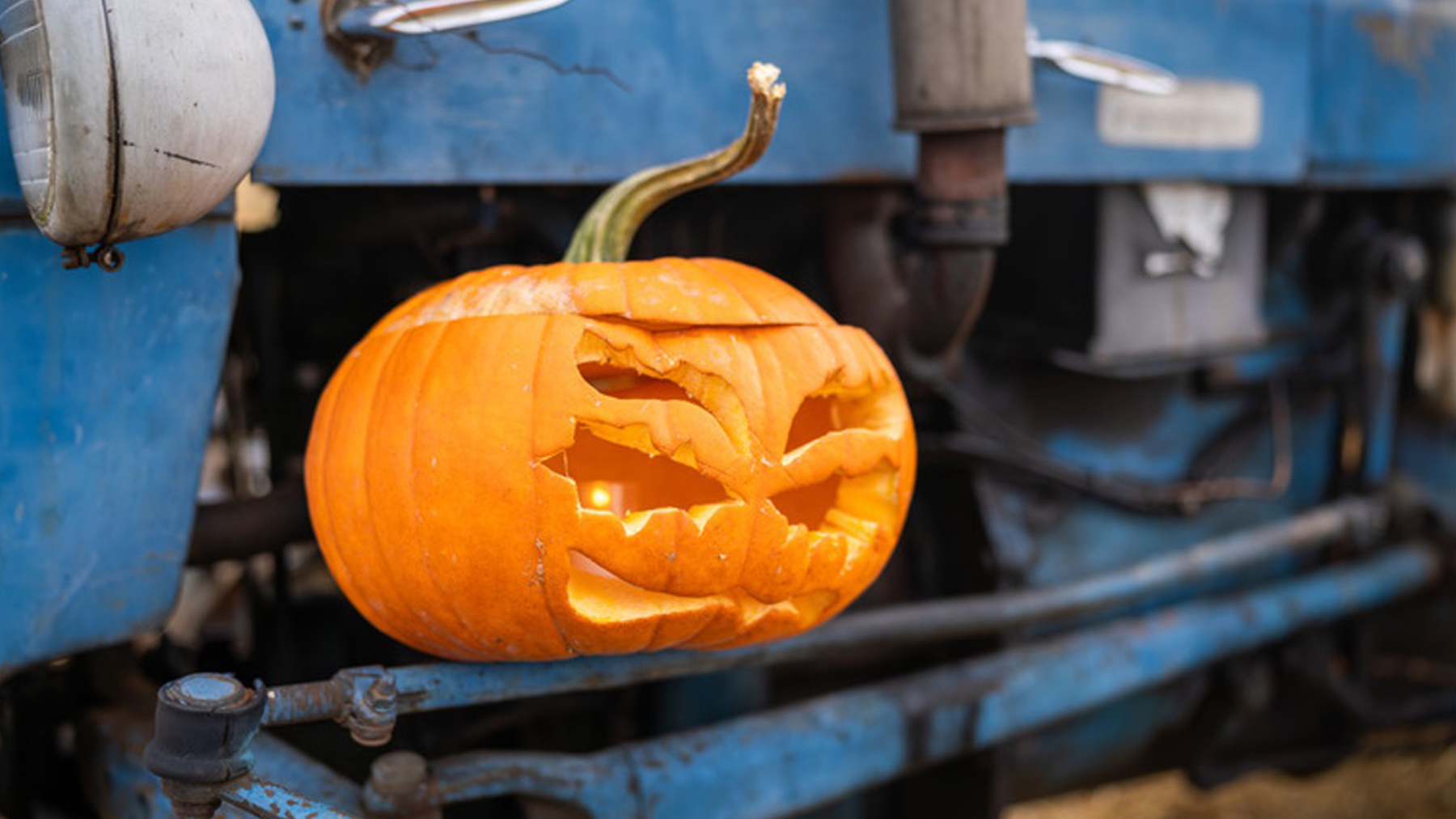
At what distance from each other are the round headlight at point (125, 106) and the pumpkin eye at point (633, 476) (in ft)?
1.80

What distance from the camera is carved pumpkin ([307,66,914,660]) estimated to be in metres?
1.45

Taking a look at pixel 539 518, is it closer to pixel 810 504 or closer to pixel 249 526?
pixel 810 504

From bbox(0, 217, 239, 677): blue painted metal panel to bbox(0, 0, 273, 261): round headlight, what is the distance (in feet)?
0.38

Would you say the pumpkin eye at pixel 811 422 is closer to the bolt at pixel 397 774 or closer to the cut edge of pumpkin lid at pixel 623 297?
the cut edge of pumpkin lid at pixel 623 297

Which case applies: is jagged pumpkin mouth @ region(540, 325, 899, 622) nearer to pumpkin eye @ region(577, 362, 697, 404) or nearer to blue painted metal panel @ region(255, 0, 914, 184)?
pumpkin eye @ region(577, 362, 697, 404)

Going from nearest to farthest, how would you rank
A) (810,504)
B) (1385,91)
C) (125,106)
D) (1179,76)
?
(125,106) < (810,504) < (1179,76) < (1385,91)

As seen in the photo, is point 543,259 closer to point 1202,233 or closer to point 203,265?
point 203,265

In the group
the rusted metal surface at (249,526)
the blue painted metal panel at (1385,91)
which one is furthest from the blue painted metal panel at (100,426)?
the blue painted metal panel at (1385,91)

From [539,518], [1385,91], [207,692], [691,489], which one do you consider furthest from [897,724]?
[1385,91]

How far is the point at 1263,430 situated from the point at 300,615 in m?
2.08

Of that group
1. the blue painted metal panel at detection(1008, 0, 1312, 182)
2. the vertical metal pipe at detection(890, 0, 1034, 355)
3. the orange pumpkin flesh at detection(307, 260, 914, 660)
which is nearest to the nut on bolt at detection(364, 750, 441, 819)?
the orange pumpkin flesh at detection(307, 260, 914, 660)

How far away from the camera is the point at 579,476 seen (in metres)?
1.70

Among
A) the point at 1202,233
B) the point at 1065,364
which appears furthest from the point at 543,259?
the point at 1202,233

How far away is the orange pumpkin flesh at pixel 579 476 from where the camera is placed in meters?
1.45
